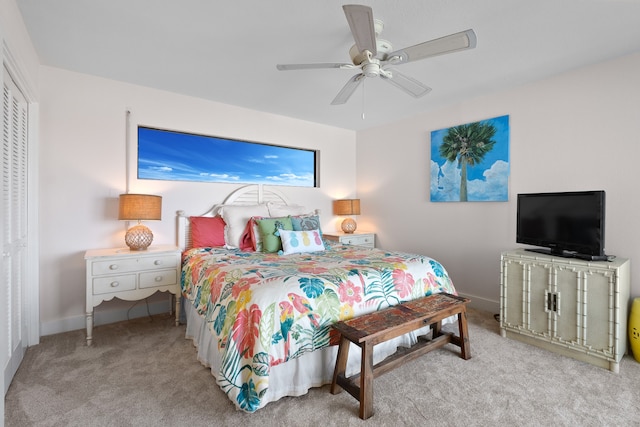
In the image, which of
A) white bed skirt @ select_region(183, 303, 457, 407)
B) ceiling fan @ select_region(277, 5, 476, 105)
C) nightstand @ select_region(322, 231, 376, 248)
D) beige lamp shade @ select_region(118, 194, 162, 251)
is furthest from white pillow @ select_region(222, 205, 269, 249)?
ceiling fan @ select_region(277, 5, 476, 105)

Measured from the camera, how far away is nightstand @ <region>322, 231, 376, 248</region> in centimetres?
428

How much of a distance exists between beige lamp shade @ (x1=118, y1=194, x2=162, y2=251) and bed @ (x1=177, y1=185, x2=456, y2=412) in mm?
432

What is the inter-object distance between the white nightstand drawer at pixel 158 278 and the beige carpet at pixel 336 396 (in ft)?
1.74

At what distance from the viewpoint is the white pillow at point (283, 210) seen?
12.2ft

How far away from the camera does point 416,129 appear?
415 centimetres

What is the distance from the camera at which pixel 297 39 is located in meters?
2.29

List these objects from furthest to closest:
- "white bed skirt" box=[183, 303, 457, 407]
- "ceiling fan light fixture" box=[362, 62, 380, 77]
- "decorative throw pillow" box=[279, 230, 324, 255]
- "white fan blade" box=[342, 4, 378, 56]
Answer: "decorative throw pillow" box=[279, 230, 324, 255]
"ceiling fan light fixture" box=[362, 62, 380, 77]
"white bed skirt" box=[183, 303, 457, 407]
"white fan blade" box=[342, 4, 378, 56]

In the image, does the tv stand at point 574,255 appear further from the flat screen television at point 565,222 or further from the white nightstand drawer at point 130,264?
the white nightstand drawer at point 130,264

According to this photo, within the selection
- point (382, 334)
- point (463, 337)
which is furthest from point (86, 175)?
point (463, 337)

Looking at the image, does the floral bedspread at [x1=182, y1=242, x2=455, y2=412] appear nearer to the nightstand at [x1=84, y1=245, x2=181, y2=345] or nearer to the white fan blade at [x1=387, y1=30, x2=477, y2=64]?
the nightstand at [x1=84, y1=245, x2=181, y2=345]

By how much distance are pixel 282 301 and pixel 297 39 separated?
1886 mm

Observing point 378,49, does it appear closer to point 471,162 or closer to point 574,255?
point 471,162

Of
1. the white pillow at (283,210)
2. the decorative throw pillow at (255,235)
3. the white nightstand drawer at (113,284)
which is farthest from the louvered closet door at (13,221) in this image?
the white pillow at (283,210)

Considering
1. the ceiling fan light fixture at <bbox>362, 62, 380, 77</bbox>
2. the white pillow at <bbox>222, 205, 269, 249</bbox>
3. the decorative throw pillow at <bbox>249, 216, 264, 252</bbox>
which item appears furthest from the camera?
the white pillow at <bbox>222, 205, 269, 249</bbox>
